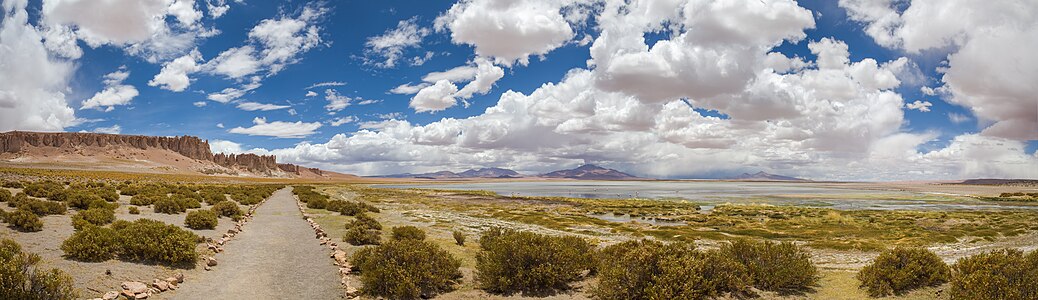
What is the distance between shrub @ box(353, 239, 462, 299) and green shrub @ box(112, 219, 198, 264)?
5946 mm

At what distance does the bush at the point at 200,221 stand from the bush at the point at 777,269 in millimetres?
24951

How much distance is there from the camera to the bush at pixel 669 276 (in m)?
11.9

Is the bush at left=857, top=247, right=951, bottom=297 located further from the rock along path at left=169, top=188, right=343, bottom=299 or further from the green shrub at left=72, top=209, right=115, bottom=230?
the green shrub at left=72, top=209, right=115, bottom=230

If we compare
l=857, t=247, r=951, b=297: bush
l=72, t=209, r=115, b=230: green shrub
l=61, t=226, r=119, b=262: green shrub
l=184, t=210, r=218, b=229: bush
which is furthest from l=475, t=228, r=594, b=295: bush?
l=184, t=210, r=218, b=229: bush

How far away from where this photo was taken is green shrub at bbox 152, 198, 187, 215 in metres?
31.3

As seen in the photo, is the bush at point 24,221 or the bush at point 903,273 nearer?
the bush at point 903,273

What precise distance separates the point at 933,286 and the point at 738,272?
18.2 ft

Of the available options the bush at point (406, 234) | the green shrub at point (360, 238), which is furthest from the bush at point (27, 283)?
the bush at point (406, 234)

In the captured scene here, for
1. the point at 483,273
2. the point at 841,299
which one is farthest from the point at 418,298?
the point at 841,299

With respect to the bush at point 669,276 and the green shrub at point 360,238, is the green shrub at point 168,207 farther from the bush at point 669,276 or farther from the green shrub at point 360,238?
the bush at point 669,276

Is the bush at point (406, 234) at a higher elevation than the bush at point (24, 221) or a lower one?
lower

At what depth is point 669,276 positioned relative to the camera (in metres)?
11.9

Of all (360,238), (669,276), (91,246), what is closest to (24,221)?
(91,246)

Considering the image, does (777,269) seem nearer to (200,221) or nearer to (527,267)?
(527,267)
